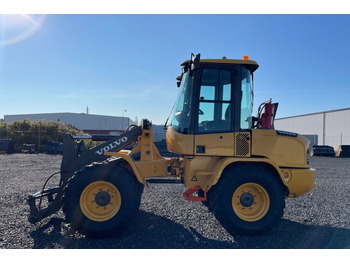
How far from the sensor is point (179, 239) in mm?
4055

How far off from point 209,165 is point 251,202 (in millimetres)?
926

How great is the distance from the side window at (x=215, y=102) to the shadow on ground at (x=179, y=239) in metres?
1.78

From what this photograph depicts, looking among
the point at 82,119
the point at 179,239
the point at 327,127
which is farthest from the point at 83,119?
the point at 179,239

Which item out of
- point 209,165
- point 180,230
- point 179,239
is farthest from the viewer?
point 209,165

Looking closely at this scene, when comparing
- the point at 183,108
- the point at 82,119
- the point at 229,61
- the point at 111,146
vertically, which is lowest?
the point at 111,146

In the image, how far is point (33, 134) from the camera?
2197 centimetres

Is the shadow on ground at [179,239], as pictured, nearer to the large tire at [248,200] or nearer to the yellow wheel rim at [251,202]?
the large tire at [248,200]

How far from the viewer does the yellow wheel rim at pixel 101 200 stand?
4.14 meters

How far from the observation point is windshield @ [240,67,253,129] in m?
4.45

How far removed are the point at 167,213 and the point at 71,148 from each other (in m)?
2.29

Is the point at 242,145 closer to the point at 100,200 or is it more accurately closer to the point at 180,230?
the point at 180,230

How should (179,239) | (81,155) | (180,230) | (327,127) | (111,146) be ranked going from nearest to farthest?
1. (179,239)
2. (180,230)
3. (81,155)
4. (111,146)
5. (327,127)

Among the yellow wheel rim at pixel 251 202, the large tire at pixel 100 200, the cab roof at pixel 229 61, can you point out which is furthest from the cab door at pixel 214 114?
the large tire at pixel 100 200
